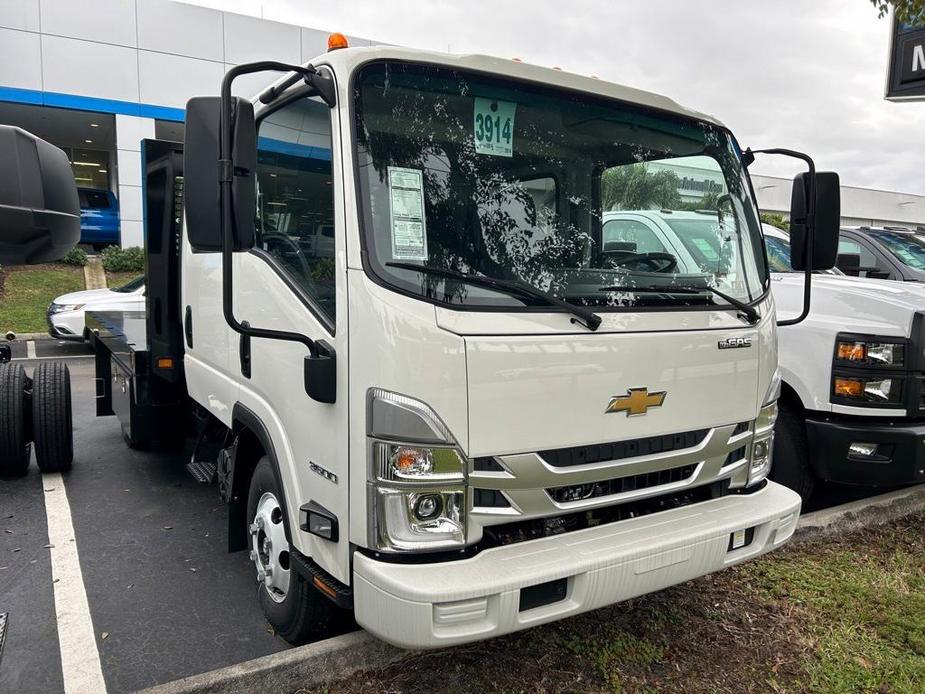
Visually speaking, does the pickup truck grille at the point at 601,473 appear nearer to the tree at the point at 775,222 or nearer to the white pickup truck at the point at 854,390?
the white pickup truck at the point at 854,390

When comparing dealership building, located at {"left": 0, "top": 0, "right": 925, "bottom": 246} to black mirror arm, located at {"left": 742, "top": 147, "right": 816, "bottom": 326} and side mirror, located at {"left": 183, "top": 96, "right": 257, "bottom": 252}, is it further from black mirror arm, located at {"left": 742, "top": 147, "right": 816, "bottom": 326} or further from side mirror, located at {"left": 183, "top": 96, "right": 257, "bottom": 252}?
black mirror arm, located at {"left": 742, "top": 147, "right": 816, "bottom": 326}

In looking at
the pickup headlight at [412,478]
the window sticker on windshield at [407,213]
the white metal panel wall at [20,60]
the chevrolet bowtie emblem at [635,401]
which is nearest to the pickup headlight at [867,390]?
the chevrolet bowtie emblem at [635,401]

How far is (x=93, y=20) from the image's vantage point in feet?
57.2

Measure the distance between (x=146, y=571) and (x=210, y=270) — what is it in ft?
5.39

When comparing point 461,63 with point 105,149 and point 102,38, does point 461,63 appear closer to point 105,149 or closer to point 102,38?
point 102,38

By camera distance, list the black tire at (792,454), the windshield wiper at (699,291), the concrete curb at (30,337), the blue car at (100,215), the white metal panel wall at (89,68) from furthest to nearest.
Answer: the blue car at (100,215) < the white metal panel wall at (89,68) < the concrete curb at (30,337) < the black tire at (792,454) < the windshield wiper at (699,291)

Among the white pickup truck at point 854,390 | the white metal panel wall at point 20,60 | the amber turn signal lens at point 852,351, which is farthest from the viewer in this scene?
the white metal panel wall at point 20,60

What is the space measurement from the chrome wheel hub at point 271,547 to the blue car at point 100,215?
61.5 feet

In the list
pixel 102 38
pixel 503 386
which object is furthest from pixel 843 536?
pixel 102 38

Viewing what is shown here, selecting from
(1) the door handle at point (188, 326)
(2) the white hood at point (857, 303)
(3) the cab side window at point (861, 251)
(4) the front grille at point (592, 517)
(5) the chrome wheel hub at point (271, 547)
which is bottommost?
(5) the chrome wheel hub at point (271, 547)

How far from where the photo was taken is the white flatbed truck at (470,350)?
2.31 metres

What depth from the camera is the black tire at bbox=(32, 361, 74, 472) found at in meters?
5.17

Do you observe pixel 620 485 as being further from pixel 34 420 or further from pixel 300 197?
pixel 34 420

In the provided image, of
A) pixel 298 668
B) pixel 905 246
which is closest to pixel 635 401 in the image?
pixel 298 668
